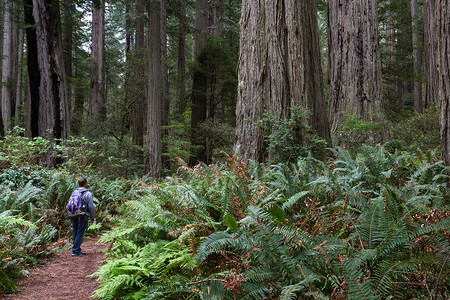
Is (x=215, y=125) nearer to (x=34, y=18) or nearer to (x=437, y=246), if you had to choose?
(x=34, y=18)

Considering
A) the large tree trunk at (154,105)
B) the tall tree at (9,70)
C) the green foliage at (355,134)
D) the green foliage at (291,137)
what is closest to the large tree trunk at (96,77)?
the large tree trunk at (154,105)

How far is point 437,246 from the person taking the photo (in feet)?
8.41

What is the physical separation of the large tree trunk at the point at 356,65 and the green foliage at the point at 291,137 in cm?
208

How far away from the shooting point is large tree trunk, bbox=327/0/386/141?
27.7 feet

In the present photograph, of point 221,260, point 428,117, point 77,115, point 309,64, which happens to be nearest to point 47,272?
point 221,260

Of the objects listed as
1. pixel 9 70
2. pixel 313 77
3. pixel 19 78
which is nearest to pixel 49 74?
pixel 313 77

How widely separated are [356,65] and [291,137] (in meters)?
3.61

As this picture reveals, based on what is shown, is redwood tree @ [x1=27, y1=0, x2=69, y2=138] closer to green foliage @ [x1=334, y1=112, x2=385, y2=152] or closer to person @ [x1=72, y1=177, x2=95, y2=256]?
person @ [x1=72, y1=177, x2=95, y2=256]

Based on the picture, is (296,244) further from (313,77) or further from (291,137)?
(313,77)

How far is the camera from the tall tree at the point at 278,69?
7059mm

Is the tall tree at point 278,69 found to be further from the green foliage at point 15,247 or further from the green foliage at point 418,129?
the green foliage at point 418,129

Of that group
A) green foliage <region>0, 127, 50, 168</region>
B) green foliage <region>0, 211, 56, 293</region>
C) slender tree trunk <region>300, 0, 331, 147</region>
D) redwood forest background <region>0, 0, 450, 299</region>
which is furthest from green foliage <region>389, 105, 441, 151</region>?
green foliage <region>0, 127, 50, 168</region>

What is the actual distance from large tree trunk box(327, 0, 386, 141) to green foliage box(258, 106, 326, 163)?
6.84ft

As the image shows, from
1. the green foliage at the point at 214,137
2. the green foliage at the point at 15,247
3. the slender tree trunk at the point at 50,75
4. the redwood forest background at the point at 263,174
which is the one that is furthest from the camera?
the green foliage at the point at 214,137
